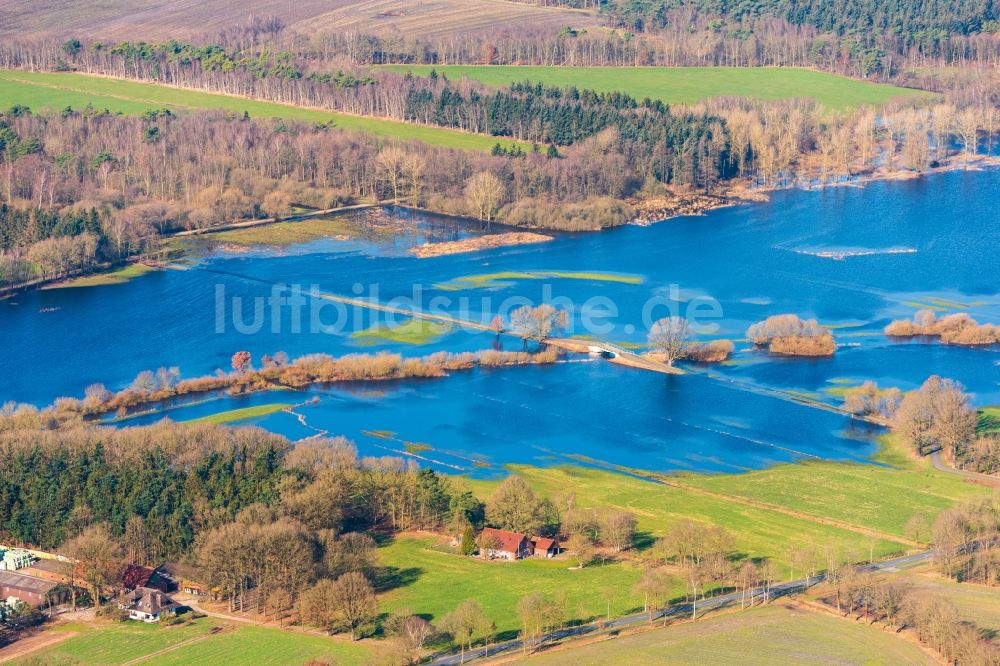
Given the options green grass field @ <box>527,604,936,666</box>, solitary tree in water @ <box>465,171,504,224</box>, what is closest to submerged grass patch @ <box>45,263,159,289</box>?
solitary tree in water @ <box>465,171,504,224</box>

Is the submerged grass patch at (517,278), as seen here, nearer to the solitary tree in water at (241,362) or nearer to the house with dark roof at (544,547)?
the solitary tree in water at (241,362)

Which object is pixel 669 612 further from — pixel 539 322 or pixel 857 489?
pixel 539 322

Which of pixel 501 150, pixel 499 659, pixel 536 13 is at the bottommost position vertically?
pixel 499 659

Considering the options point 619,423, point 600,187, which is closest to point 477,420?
point 619,423

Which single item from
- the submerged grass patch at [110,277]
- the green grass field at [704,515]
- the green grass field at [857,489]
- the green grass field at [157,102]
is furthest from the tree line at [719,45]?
the green grass field at [857,489]

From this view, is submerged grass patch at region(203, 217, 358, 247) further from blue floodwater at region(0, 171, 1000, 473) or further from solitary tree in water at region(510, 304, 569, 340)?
solitary tree in water at region(510, 304, 569, 340)

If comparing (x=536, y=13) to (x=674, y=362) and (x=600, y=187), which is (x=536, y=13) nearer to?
(x=600, y=187)

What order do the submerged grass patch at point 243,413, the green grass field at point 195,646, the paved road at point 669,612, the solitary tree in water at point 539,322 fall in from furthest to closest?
1. the solitary tree in water at point 539,322
2. the submerged grass patch at point 243,413
3. the paved road at point 669,612
4. the green grass field at point 195,646
